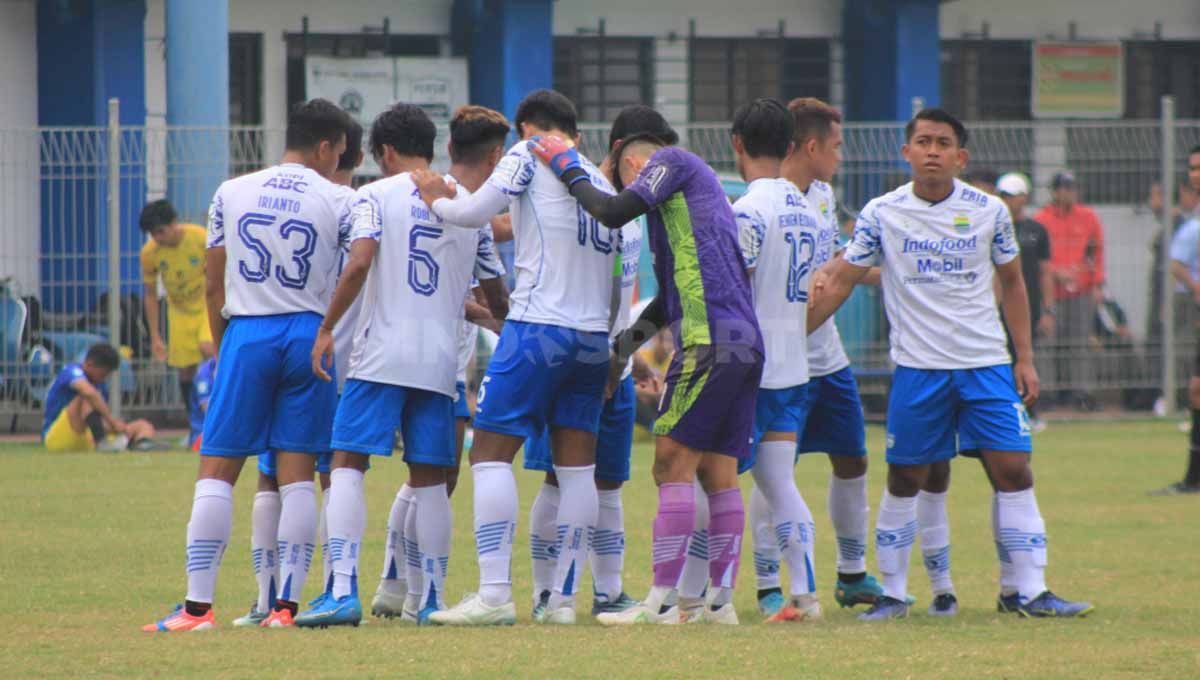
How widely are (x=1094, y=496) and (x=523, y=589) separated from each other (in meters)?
5.55

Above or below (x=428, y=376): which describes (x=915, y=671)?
below

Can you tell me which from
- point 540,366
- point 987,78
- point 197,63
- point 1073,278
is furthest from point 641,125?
point 987,78

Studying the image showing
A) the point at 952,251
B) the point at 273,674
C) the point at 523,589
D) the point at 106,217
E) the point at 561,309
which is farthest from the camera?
the point at 106,217

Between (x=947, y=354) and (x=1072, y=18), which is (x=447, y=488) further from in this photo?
(x=1072, y=18)

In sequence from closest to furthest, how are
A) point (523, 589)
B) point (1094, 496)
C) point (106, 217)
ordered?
point (523, 589)
point (1094, 496)
point (106, 217)

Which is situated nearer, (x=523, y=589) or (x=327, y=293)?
(x=327, y=293)

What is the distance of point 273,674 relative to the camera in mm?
6031

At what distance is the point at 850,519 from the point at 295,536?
2.56 meters

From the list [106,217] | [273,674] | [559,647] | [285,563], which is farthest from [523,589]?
[106,217]

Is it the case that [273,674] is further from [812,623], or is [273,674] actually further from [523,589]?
[523,589]

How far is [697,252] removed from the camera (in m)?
7.30

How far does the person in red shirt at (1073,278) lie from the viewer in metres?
A: 19.5

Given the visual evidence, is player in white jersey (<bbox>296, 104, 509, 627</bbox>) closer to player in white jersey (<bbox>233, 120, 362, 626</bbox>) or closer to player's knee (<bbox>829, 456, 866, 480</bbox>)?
player in white jersey (<bbox>233, 120, 362, 626</bbox>)

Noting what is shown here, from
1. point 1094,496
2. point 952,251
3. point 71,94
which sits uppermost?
point 71,94
